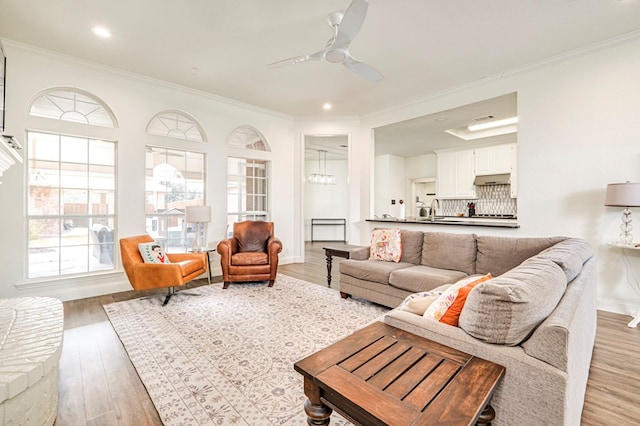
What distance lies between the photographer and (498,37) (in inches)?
125

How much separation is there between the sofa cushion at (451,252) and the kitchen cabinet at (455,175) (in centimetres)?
465

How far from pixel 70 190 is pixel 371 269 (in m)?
4.04

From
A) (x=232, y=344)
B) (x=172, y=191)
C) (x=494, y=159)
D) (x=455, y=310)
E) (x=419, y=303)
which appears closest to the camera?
(x=455, y=310)

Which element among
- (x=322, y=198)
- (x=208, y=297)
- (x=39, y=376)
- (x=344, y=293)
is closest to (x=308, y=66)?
(x=344, y=293)

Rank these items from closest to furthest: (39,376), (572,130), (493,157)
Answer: (39,376) → (572,130) → (493,157)

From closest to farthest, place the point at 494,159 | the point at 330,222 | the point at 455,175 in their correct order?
the point at 494,159, the point at 455,175, the point at 330,222

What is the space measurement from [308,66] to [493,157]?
17.5ft

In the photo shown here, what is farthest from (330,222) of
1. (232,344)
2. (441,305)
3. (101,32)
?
(441,305)

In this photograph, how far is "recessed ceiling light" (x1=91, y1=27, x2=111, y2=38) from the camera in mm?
3047

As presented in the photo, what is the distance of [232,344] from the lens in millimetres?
2529

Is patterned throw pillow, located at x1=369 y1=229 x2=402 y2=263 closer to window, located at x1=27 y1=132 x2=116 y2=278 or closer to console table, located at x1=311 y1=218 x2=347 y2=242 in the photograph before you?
window, located at x1=27 y1=132 x2=116 y2=278

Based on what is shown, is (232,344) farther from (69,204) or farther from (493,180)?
(493,180)

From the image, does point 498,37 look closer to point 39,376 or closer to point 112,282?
point 39,376

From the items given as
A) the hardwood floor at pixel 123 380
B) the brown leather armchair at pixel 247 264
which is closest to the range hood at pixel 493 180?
the hardwood floor at pixel 123 380
